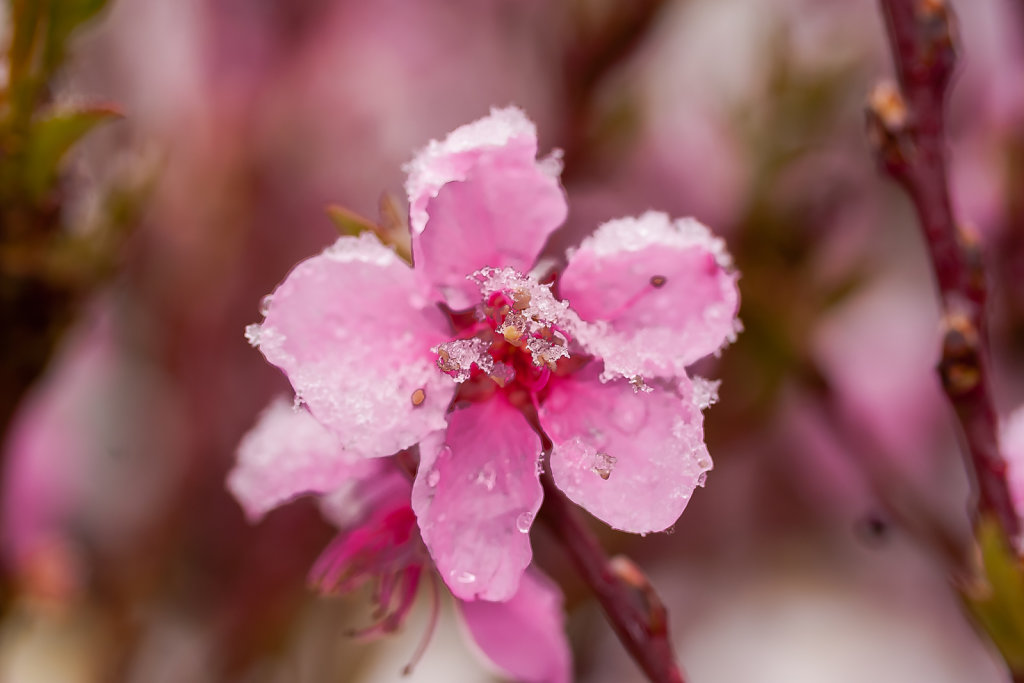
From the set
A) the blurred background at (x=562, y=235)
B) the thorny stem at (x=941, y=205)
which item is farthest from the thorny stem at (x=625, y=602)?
the blurred background at (x=562, y=235)

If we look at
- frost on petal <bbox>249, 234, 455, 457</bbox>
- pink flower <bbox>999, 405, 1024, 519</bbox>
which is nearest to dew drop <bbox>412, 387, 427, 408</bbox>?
frost on petal <bbox>249, 234, 455, 457</bbox>

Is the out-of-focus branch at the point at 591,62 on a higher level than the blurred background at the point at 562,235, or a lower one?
higher

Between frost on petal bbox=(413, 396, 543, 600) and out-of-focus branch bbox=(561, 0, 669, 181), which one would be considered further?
out-of-focus branch bbox=(561, 0, 669, 181)

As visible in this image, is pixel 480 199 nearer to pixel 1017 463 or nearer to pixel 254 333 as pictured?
pixel 254 333

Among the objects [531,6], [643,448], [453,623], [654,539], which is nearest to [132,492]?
[453,623]

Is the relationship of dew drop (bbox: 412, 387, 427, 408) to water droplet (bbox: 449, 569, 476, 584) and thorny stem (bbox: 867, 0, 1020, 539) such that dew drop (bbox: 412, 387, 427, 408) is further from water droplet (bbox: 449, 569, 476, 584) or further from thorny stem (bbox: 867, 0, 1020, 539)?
thorny stem (bbox: 867, 0, 1020, 539)

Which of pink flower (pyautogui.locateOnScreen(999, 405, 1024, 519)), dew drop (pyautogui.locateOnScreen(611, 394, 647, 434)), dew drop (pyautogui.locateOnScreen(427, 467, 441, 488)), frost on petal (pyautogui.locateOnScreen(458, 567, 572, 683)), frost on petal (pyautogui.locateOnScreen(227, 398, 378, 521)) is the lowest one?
pink flower (pyautogui.locateOnScreen(999, 405, 1024, 519))

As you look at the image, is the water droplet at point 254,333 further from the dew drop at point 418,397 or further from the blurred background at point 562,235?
the blurred background at point 562,235
